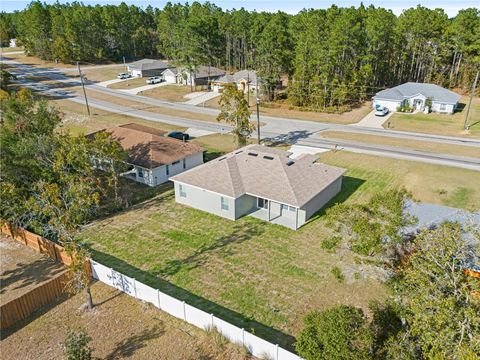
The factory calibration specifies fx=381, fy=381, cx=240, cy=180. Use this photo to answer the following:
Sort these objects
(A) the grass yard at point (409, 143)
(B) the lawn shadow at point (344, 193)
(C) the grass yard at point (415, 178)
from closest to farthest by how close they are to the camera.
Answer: (B) the lawn shadow at point (344, 193) → (C) the grass yard at point (415, 178) → (A) the grass yard at point (409, 143)

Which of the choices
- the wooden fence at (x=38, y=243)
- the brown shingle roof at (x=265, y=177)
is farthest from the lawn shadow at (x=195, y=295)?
the brown shingle roof at (x=265, y=177)

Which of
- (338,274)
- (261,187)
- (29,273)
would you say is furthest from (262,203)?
(29,273)

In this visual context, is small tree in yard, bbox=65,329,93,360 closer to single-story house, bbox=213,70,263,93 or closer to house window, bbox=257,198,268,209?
house window, bbox=257,198,268,209

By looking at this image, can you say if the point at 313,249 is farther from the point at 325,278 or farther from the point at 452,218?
the point at 452,218

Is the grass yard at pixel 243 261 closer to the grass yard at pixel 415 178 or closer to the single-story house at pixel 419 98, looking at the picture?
the grass yard at pixel 415 178

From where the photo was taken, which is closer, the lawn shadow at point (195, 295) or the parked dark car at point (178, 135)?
the lawn shadow at point (195, 295)

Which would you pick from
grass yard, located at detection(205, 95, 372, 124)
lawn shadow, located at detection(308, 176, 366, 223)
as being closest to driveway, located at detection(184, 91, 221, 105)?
grass yard, located at detection(205, 95, 372, 124)
